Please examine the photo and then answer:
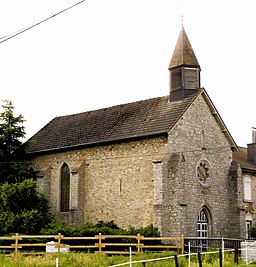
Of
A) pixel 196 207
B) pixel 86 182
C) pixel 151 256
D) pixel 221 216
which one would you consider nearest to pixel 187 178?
pixel 196 207

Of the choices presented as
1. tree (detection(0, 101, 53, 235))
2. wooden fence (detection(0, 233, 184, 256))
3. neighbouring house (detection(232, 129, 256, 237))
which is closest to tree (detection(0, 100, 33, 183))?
tree (detection(0, 101, 53, 235))

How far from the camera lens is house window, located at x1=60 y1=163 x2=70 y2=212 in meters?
42.0

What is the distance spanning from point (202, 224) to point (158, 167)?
555cm

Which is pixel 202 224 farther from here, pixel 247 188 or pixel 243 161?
pixel 243 161

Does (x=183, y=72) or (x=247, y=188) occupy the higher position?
(x=183, y=72)

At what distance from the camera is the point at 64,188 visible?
1673 inches

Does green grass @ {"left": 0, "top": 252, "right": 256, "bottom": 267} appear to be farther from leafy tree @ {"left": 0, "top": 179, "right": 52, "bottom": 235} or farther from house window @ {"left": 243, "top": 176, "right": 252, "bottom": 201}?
house window @ {"left": 243, "top": 176, "right": 252, "bottom": 201}

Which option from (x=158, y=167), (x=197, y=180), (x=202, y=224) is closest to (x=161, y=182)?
(x=158, y=167)

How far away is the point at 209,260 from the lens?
83.7ft

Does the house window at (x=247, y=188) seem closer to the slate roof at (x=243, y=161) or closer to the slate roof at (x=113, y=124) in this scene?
the slate roof at (x=243, y=161)

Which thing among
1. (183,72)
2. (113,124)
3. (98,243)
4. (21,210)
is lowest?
(98,243)

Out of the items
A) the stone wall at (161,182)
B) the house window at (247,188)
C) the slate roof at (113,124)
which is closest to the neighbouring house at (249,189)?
the house window at (247,188)

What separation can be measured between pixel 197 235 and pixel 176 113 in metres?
8.06

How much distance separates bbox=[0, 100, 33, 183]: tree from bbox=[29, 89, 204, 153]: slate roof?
5.94ft
